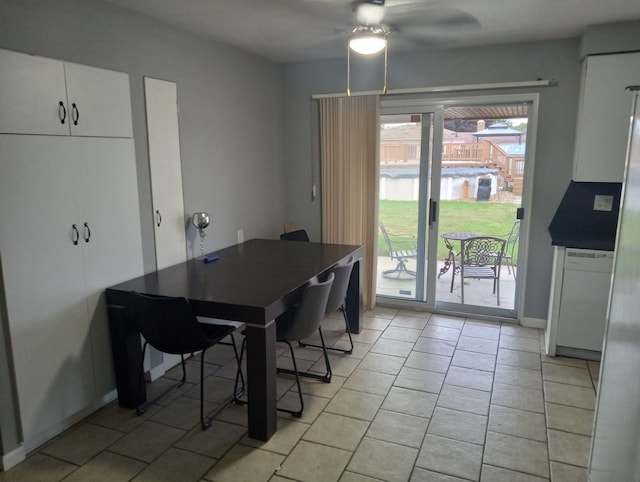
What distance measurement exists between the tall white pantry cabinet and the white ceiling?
27.4 inches

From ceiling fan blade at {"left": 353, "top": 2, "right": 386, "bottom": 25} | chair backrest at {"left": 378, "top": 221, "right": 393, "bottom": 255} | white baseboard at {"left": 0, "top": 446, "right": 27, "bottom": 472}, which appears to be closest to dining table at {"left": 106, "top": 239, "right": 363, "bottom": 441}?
white baseboard at {"left": 0, "top": 446, "right": 27, "bottom": 472}

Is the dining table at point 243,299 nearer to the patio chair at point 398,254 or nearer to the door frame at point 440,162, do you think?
the patio chair at point 398,254

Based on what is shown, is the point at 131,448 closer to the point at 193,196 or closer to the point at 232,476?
the point at 232,476

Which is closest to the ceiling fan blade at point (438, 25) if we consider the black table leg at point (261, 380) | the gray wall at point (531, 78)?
the gray wall at point (531, 78)

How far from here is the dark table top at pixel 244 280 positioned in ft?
7.79

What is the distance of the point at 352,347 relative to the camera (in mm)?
3576

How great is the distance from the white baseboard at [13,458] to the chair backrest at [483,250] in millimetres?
3729

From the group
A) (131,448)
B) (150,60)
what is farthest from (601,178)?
(131,448)

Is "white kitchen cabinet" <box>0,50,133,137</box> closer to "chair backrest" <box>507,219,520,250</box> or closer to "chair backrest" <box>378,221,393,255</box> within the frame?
"chair backrest" <box>378,221,393,255</box>

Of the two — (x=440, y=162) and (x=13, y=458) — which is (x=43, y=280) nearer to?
(x=13, y=458)

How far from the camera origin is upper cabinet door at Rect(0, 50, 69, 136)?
210 centimetres

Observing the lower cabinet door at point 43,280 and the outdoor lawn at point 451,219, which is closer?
the lower cabinet door at point 43,280

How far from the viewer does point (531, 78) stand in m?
3.74

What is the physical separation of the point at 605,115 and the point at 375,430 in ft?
9.11
